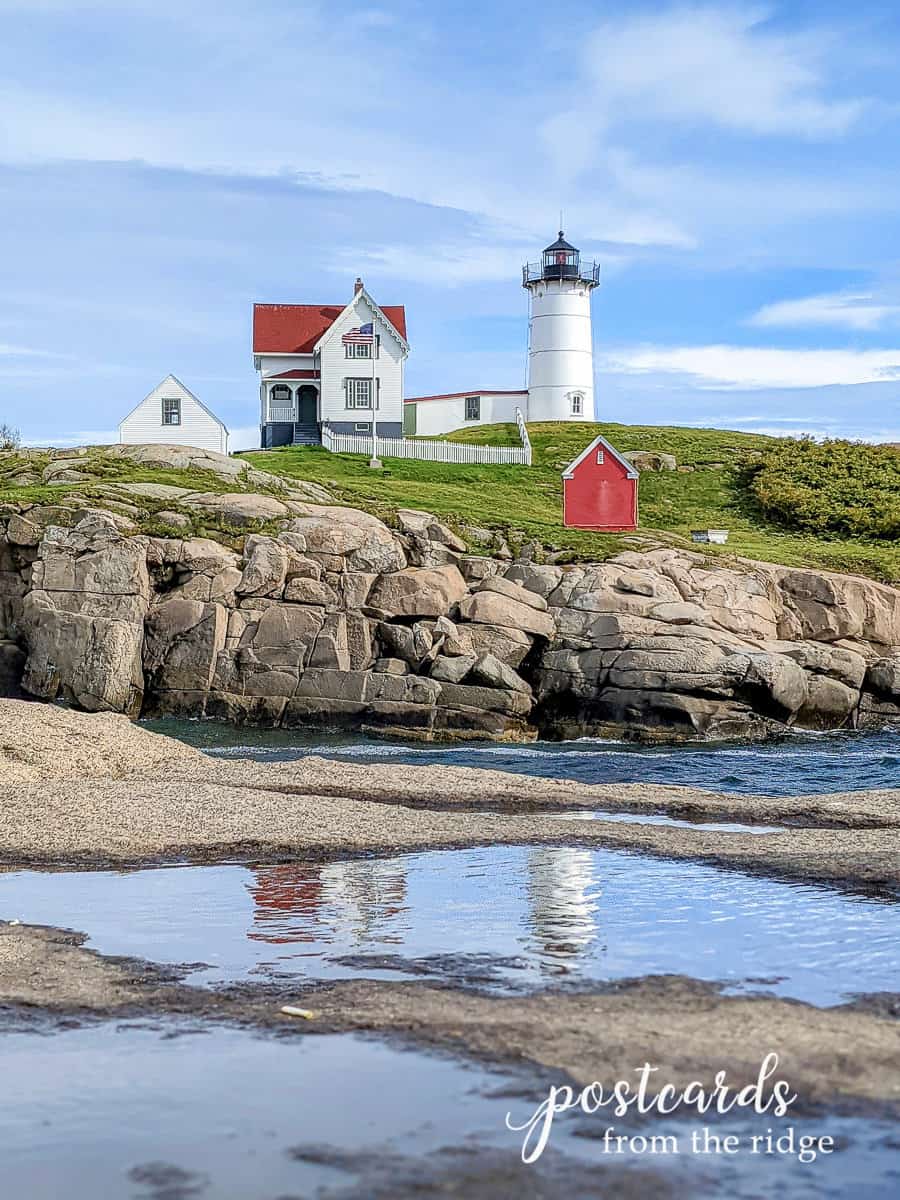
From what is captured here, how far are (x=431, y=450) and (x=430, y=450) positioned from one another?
0.05m

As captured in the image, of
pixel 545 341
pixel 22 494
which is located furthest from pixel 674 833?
pixel 545 341

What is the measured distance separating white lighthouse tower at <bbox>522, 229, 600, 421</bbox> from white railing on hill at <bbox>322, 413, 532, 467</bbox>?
13.2 meters

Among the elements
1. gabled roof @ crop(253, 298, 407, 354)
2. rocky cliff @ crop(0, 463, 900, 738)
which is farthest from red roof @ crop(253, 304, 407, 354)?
rocky cliff @ crop(0, 463, 900, 738)

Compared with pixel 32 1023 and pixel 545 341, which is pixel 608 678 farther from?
pixel 545 341

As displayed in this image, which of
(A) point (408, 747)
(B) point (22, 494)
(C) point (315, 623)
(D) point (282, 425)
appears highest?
(D) point (282, 425)

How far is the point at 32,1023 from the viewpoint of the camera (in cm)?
772

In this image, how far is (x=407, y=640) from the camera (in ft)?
101

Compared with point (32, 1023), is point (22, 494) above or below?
above

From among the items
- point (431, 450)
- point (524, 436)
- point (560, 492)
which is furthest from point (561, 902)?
point (524, 436)

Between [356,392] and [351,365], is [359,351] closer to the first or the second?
[351,365]

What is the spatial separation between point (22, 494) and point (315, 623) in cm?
1105

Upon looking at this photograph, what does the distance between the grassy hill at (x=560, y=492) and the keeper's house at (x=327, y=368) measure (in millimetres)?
4966

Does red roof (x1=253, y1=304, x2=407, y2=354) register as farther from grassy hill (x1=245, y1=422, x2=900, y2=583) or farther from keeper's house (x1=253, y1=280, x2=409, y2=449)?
grassy hill (x1=245, y1=422, x2=900, y2=583)

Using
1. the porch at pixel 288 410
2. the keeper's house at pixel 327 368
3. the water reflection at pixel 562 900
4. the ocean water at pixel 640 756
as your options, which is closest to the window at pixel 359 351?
the keeper's house at pixel 327 368
